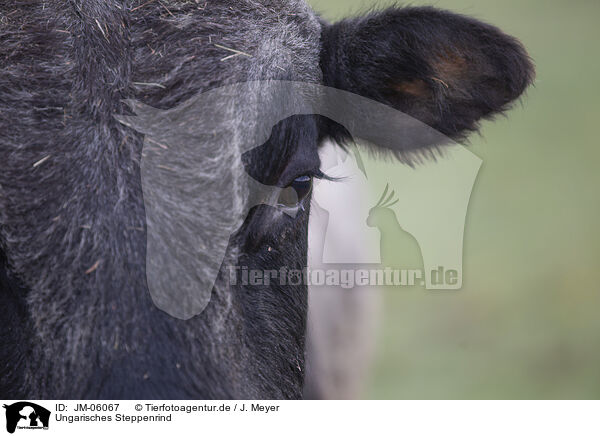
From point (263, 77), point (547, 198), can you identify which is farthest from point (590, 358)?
point (263, 77)

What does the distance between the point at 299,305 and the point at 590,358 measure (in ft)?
20.7

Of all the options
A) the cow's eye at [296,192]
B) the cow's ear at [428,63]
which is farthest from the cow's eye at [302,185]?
the cow's ear at [428,63]

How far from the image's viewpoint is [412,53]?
11.9ft

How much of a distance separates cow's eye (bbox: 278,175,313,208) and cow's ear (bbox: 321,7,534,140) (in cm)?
65

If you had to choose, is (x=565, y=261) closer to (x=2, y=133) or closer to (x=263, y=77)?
(x=263, y=77)

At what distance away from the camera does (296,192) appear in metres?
3.33

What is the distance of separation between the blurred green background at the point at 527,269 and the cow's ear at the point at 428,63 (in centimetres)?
251

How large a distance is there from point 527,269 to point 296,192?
315 inches

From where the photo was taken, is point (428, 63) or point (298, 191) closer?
point (298, 191)

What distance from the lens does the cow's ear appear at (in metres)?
3.55

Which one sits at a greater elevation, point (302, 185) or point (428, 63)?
point (428, 63)
